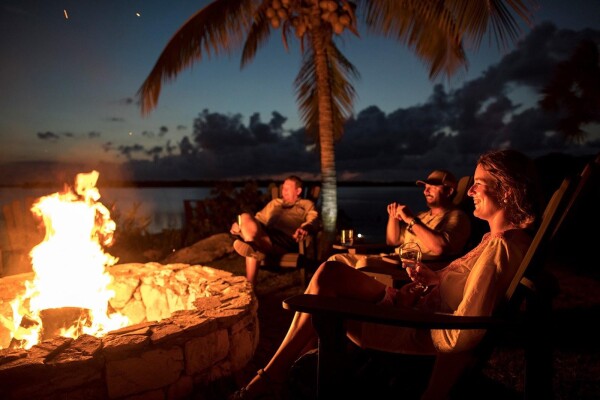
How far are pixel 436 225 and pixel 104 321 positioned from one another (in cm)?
274

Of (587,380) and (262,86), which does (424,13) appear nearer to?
(587,380)

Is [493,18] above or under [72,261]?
above

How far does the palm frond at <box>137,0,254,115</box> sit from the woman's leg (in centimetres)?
531

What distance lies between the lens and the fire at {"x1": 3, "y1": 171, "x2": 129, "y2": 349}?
3.28m

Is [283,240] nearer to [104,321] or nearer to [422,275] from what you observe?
[104,321]

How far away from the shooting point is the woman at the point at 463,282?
1.49 meters

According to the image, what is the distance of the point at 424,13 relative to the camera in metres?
5.24

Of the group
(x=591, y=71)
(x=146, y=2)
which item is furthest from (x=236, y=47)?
(x=591, y=71)

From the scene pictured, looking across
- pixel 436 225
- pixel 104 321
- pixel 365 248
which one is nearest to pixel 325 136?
pixel 365 248

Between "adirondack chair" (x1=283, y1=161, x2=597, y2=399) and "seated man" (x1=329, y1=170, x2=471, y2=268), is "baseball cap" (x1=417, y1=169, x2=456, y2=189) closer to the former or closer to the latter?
"seated man" (x1=329, y1=170, x2=471, y2=268)

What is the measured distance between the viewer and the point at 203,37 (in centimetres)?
632

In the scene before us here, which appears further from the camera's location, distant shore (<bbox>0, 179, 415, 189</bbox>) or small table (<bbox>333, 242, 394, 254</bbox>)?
distant shore (<bbox>0, 179, 415, 189</bbox>)

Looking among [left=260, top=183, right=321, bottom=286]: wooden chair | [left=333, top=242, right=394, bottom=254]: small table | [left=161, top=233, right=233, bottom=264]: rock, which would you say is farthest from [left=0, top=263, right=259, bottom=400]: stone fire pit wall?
[left=161, top=233, right=233, bottom=264]: rock

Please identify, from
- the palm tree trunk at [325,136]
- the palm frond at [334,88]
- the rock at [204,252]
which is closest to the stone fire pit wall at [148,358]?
the palm tree trunk at [325,136]
